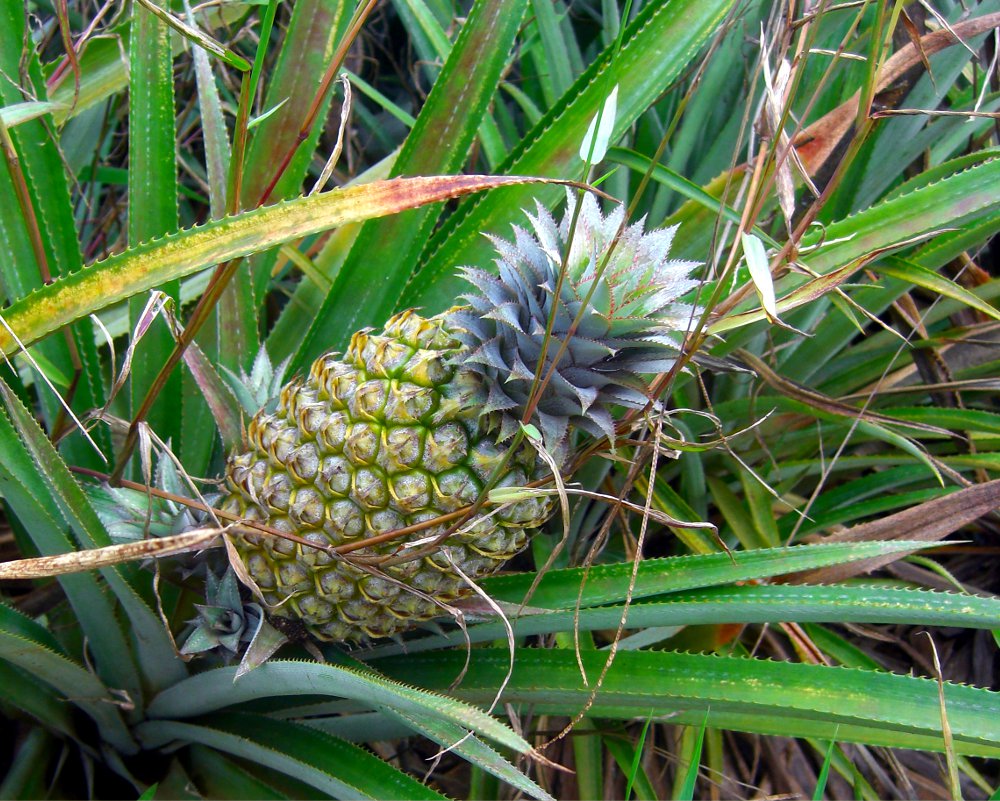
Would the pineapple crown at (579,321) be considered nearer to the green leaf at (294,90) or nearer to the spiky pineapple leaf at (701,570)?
the spiky pineapple leaf at (701,570)

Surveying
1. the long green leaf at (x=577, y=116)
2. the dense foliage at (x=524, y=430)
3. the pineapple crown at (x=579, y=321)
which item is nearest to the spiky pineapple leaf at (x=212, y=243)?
the dense foliage at (x=524, y=430)

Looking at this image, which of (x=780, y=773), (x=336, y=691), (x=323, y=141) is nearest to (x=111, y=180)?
(x=323, y=141)

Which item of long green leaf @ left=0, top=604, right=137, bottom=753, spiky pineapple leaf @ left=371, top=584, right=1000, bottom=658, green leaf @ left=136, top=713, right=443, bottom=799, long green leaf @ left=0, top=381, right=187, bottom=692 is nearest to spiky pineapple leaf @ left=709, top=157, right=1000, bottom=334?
spiky pineapple leaf @ left=371, top=584, right=1000, bottom=658

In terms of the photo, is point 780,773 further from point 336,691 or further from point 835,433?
point 336,691

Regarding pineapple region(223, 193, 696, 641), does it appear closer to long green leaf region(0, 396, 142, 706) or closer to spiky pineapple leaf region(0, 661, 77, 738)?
long green leaf region(0, 396, 142, 706)

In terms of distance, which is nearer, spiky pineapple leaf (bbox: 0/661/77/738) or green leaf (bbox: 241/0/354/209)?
spiky pineapple leaf (bbox: 0/661/77/738)

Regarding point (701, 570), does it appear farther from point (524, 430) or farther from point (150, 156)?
point (150, 156)
